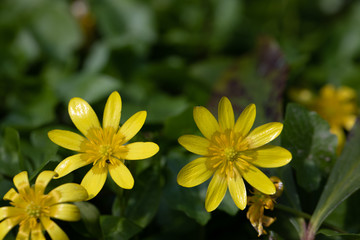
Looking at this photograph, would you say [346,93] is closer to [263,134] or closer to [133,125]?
[263,134]

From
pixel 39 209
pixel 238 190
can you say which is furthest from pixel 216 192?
pixel 39 209

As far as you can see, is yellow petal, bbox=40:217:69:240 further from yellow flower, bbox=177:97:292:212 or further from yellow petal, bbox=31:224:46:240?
yellow flower, bbox=177:97:292:212

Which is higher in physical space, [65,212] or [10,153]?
[10,153]

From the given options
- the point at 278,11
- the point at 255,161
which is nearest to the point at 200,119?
the point at 255,161

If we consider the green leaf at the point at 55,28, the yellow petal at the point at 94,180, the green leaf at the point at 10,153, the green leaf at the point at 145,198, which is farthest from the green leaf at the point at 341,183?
the green leaf at the point at 55,28

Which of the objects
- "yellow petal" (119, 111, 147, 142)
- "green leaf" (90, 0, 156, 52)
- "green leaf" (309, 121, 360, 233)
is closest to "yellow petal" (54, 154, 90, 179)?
"yellow petal" (119, 111, 147, 142)

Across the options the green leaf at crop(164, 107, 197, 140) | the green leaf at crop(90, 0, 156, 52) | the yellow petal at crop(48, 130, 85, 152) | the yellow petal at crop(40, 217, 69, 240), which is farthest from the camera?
the green leaf at crop(90, 0, 156, 52)

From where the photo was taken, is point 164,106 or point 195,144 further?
point 164,106
